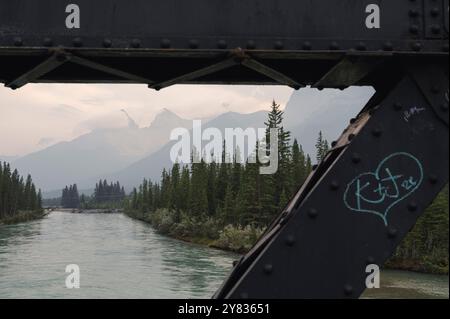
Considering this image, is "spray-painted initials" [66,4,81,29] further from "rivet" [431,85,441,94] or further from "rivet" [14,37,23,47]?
"rivet" [431,85,441,94]

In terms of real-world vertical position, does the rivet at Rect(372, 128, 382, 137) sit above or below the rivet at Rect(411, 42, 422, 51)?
below

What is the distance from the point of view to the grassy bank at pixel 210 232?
59.4 meters

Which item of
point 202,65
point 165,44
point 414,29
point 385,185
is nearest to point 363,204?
point 385,185

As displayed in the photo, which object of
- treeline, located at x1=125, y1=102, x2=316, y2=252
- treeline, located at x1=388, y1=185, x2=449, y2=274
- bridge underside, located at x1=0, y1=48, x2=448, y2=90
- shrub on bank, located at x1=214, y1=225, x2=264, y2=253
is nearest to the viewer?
bridge underside, located at x1=0, y1=48, x2=448, y2=90

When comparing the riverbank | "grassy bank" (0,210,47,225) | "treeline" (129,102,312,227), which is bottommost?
"grassy bank" (0,210,47,225)

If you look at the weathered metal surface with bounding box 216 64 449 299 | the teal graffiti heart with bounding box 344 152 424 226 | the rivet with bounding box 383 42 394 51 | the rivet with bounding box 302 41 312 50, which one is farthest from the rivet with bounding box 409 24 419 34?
the teal graffiti heart with bounding box 344 152 424 226

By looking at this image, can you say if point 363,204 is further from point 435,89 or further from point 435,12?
point 435,12

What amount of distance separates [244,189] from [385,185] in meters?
69.3

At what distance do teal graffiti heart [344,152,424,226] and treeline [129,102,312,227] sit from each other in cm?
5820

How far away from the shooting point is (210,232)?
73.5 metres

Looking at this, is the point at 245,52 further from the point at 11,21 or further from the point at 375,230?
the point at 11,21

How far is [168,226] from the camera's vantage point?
91.4 meters

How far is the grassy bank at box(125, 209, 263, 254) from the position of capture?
59.4 metres
